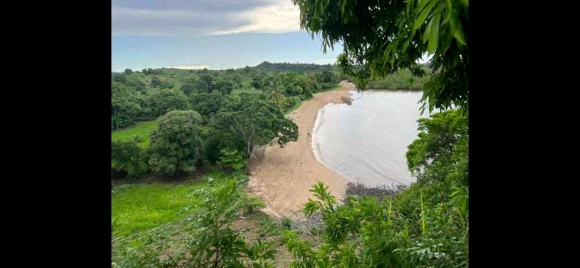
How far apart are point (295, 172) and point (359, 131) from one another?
32 centimetres

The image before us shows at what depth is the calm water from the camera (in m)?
1.69

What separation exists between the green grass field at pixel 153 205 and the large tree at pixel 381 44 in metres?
0.70

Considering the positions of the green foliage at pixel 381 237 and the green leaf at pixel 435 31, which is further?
the green foliage at pixel 381 237

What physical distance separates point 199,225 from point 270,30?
746mm

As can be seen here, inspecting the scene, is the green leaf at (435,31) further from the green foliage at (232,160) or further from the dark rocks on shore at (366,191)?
the dark rocks on shore at (366,191)

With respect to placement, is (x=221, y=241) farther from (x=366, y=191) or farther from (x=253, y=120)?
(x=366, y=191)

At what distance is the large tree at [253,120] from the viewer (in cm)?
154

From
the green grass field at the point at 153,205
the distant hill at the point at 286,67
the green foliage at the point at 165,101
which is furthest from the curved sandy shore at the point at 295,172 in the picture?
the green foliage at the point at 165,101

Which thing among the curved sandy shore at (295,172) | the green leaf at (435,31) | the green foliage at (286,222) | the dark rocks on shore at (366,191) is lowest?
the green foliage at (286,222)

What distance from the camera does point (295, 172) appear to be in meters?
1.65

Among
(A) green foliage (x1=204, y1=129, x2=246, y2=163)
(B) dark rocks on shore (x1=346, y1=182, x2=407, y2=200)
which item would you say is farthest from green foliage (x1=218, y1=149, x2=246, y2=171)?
(B) dark rocks on shore (x1=346, y1=182, x2=407, y2=200)

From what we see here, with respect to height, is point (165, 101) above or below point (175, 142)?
above

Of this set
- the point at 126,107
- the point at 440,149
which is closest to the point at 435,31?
the point at 126,107
